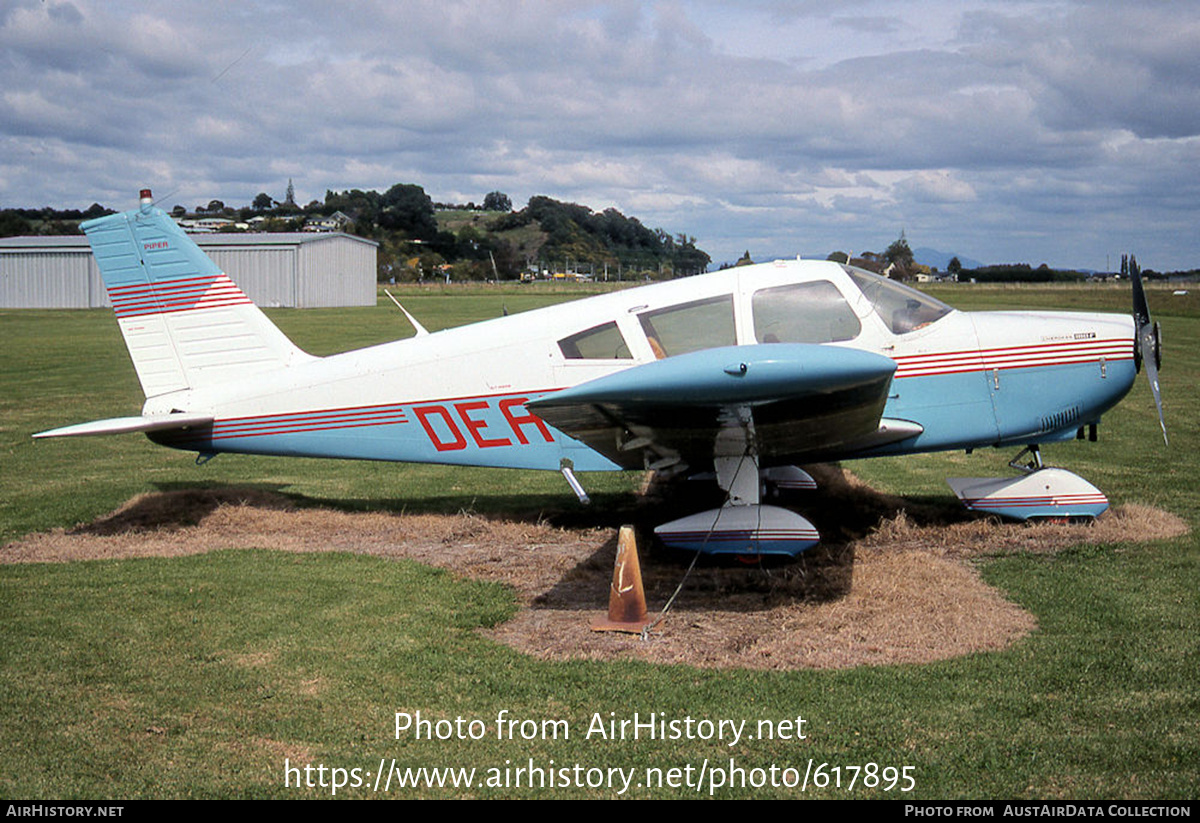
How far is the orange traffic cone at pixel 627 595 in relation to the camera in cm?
580

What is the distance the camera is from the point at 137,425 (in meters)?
7.78

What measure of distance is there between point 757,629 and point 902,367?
8.73 feet

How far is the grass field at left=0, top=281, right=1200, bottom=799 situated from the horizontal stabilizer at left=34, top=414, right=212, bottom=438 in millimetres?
1016

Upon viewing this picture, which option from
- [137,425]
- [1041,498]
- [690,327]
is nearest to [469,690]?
[690,327]

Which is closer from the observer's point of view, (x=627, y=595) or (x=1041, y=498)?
(x=627, y=595)

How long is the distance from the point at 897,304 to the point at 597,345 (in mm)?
2338

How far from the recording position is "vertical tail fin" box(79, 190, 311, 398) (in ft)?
27.3

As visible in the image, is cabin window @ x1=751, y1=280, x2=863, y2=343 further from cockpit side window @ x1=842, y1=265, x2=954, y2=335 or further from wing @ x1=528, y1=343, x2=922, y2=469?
wing @ x1=528, y1=343, x2=922, y2=469

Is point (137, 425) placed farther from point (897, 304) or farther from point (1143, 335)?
point (1143, 335)

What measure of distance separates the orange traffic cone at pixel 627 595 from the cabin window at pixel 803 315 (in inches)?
87.4

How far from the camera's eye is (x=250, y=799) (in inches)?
148

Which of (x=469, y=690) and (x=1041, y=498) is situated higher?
(x=1041, y=498)

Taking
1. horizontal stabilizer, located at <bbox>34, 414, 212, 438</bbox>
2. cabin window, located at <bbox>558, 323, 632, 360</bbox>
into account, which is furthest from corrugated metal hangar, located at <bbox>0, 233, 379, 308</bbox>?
cabin window, located at <bbox>558, 323, 632, 360</bbox>

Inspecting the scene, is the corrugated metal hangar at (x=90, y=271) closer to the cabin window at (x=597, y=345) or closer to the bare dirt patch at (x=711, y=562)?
the bare dirt patch at (x=711, y=562)
